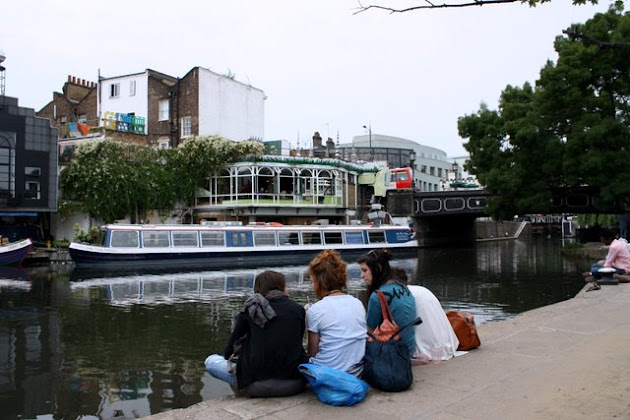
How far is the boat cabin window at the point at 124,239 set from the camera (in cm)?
2645

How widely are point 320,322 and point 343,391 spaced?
661 mm

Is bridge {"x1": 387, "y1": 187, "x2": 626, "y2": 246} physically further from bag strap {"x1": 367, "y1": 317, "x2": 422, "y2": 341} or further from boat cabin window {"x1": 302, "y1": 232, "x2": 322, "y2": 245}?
bag strap {"x1": 367, "y1": 317, "x2": 422, "y2": 341}

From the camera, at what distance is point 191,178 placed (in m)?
38.2

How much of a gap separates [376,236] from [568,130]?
1333 centimetres

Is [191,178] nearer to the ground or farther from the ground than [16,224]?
farther from the ground

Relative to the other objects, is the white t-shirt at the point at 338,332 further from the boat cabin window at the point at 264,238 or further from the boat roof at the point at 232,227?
the boat cabin window at the point at 264,238

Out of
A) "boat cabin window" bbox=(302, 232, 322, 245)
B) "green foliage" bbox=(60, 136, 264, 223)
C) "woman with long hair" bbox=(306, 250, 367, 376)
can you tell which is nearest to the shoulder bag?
"woman with long hair" bbox=(306, 250, 367, 376)

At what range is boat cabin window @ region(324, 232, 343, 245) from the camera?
110ft

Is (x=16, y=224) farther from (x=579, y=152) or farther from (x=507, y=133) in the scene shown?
(x=579, y=152)

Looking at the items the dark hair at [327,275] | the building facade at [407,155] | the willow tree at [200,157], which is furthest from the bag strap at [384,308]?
the building facade at [407,155]

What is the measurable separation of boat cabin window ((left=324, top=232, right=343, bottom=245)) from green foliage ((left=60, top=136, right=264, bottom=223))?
8842mm


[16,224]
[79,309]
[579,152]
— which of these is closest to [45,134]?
[16,224]

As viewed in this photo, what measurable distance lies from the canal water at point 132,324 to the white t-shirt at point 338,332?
8.80 ft

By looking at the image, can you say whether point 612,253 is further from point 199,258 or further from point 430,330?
point 199,258
